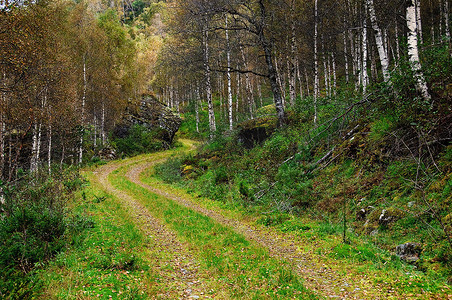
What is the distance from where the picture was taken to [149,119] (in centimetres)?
3450

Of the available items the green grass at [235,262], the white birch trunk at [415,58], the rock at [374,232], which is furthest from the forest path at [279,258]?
the white birch trunk at [415,58]

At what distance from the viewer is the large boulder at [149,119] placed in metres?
33.5

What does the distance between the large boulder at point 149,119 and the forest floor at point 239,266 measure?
25.4 meters

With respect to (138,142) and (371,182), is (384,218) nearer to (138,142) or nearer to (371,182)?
(371,182)

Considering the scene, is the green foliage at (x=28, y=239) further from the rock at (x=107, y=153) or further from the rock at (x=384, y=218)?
the rock at (x=107, y=153)

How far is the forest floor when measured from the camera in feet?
14.8

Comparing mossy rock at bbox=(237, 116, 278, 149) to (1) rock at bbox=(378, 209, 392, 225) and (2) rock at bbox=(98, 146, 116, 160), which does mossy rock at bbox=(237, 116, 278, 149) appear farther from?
(2) rock at bbox=(98, 146, 116, 160)

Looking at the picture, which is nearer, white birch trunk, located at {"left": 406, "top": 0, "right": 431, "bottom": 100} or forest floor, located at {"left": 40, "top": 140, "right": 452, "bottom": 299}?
forest floor, located at {"left": 40, "top": 140, "right": 452, "bottom": 299}

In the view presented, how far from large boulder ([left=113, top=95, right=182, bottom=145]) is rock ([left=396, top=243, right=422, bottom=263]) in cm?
3133

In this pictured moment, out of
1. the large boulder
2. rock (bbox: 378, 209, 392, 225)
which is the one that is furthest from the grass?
the large boulder

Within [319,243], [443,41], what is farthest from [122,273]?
[443,41]

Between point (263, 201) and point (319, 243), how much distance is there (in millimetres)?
4083

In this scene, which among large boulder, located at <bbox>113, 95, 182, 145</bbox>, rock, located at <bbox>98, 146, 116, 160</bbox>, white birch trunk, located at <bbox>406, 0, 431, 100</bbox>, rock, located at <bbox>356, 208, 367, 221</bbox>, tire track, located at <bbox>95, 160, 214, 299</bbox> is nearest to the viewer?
tire track, located at <bbox>95, 160, 214, 299</bbox>

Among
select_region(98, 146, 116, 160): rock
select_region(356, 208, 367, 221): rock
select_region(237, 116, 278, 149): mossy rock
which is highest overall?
select_region(237, 116, 278, 149): mossy rock
